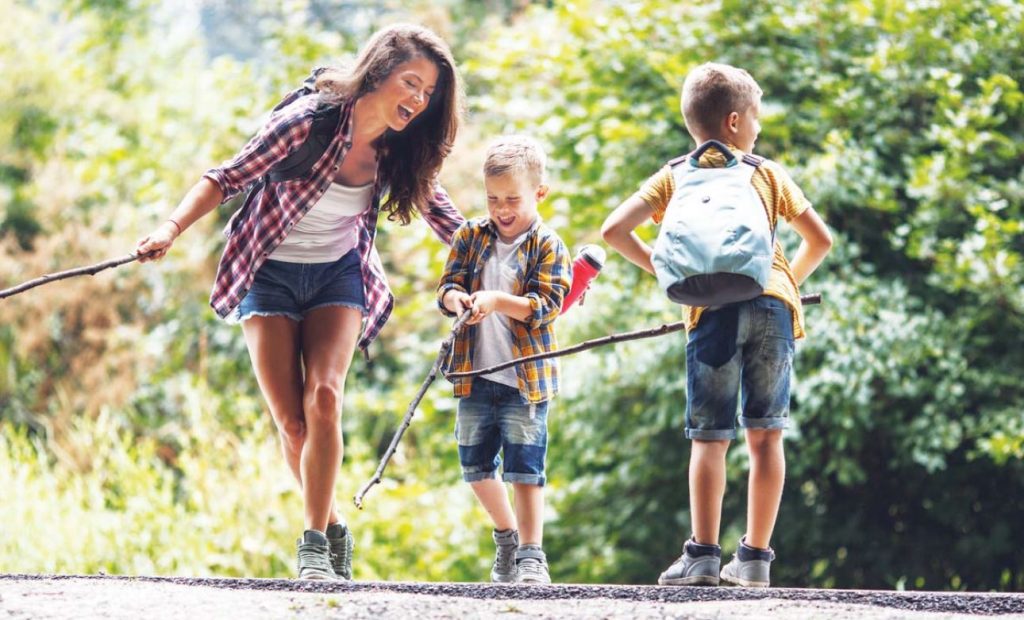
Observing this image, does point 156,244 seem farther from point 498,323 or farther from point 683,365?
point 683,365

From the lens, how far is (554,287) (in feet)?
12.1

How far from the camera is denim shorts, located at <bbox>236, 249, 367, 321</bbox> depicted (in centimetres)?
387

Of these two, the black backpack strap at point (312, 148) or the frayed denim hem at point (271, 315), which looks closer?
the black backpack strap at point (312, 148)

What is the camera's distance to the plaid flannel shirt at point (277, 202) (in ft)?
12.0

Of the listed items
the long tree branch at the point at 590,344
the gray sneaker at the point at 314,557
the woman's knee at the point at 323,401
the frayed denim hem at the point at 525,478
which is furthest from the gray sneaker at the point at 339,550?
the long tree branch at the point at 590,344

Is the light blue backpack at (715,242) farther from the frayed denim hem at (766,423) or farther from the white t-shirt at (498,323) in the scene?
the white t-shirt at (498,323)

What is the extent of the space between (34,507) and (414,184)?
549 cm

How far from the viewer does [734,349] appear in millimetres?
3373

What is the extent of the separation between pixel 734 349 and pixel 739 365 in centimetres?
6

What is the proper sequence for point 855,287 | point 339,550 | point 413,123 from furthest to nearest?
point 855,287 < point 339,550 < point 413,123

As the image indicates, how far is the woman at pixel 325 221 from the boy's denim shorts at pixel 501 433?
0.40 metres

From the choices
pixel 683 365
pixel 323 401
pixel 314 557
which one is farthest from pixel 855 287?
pixel 314 557

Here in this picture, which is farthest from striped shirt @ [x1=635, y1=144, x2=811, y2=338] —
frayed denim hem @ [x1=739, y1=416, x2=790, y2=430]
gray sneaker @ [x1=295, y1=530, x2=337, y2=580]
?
gray sneaker @ [x1=295, y1=530, x2=337, y2=580]

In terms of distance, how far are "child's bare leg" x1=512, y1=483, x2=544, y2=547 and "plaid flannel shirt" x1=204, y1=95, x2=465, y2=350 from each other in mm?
809
